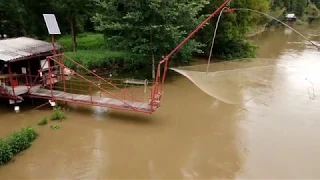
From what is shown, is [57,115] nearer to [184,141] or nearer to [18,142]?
[18,142]

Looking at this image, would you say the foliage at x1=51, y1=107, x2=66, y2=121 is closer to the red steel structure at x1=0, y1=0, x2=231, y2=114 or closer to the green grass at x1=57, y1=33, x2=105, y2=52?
the red steel structure at x1=0, y1=0, x2=231, y2=114

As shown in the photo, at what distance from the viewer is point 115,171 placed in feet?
28.6

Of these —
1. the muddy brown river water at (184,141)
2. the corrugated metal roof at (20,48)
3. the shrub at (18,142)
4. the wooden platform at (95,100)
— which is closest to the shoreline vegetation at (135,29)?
the muddy brown river water at (184,141)

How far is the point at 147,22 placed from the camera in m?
15.4

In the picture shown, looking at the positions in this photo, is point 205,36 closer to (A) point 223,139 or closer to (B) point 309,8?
(A) point 223,139

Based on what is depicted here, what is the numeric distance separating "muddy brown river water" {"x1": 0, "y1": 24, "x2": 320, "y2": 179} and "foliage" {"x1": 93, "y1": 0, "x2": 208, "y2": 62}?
2.42m

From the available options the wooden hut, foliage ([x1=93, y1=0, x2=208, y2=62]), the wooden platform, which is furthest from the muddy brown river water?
foliage ([x1=93, y1=0, x2=208, y2=62])

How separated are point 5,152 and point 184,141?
16.3 ft

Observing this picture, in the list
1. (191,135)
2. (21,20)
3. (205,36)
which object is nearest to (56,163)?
(191,135)

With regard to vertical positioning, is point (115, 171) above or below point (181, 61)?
below

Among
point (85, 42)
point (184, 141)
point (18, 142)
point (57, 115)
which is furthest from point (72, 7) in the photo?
point (184, 141)

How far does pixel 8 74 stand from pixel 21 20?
972 cm

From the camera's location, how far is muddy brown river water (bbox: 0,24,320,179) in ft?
28.7

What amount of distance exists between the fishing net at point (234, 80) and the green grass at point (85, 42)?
22.7 feet
